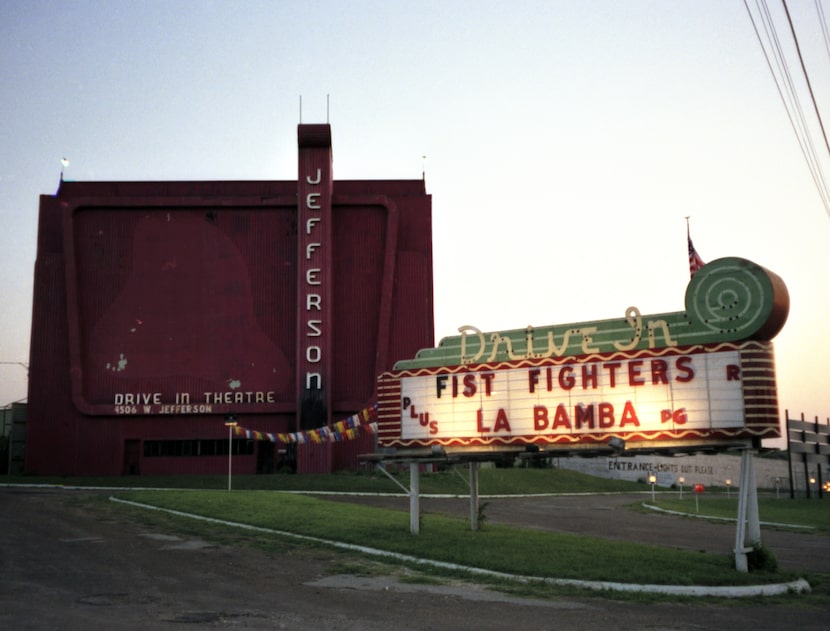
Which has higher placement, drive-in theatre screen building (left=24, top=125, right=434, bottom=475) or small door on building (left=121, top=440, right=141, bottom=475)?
drive-in theatre screen building (left=24, top=125, right=434, bottom=475)

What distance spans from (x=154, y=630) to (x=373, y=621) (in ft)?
11.6

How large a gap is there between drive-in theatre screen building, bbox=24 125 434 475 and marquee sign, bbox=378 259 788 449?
92.9 ft

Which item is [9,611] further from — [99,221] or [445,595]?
[99,221]

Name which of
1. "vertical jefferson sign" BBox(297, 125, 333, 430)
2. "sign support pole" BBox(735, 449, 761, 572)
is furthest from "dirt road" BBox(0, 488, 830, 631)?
"vertical jefferson sign" BBox(297, 125, 333, 430)

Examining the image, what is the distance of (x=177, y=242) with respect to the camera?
174 feet

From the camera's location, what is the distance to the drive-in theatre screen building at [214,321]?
167 ft

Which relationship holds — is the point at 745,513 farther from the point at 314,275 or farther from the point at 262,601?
the point at 314,275

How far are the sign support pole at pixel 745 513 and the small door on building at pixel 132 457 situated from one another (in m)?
41.9

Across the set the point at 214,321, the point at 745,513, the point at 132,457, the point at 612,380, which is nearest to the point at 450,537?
the point at 612,380

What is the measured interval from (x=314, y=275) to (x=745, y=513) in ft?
121

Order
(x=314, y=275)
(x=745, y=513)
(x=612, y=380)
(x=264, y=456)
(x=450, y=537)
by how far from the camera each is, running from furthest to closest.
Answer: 1. (x=264, y=456)
2. (x=314, y=275)
3. (x=450, y=537)
4. (x=612, y=380)
5. (x=745, y=513)

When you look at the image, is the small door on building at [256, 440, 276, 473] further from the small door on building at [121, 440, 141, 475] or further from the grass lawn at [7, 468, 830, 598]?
the small door on building at [121, 440, 141, 475]

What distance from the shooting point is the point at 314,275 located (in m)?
51.2

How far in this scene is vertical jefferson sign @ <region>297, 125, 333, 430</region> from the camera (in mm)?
49656
